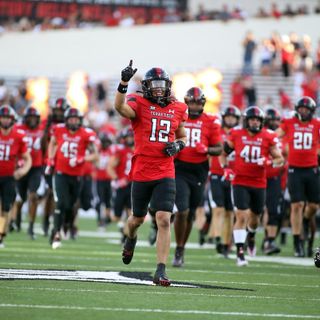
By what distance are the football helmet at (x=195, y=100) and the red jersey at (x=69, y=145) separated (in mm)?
2856

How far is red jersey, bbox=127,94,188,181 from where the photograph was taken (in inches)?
436

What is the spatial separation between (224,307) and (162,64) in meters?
29.1

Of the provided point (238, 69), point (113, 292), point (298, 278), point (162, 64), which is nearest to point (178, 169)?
point (298, 278)

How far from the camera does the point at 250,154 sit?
14.5 m

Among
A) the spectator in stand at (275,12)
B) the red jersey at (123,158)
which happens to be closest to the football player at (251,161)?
the red jersey at (123,158)

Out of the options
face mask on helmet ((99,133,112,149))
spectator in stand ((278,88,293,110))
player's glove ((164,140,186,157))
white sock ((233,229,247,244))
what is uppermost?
spectator in stand ((278,88,293,110))

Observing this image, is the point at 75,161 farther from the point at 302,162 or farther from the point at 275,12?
the point at 275,12

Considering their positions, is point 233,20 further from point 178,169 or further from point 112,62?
point 178,169

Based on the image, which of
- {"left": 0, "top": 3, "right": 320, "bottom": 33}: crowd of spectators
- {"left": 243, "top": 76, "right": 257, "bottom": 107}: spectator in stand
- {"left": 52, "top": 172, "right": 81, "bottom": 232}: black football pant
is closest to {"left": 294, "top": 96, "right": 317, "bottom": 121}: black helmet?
{"left": 52, "top": 172, "right": 81, "bottom": 232}: black football pant

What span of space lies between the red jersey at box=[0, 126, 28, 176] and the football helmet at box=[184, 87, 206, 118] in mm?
2835

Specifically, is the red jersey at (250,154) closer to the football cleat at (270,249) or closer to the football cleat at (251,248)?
the football cleat at (251,248)

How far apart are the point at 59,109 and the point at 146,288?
807cm

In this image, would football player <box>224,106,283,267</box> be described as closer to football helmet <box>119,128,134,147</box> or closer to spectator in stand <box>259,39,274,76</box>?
football helmet <box>119,128,134,147</box>

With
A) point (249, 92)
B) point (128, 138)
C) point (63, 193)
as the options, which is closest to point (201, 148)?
point (63, 193)
